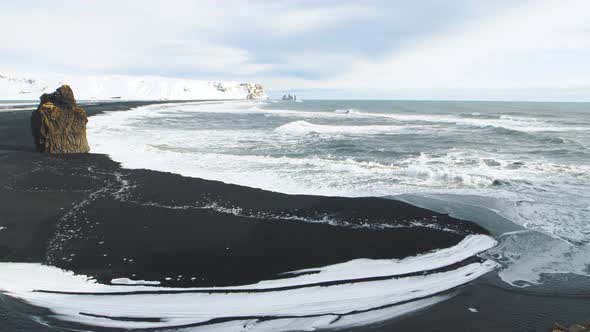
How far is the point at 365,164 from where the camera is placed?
691 inches

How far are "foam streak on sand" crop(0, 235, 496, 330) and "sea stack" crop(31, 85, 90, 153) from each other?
1280 centimetres

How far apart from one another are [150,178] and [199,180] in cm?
186

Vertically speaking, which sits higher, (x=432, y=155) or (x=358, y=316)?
(x=432, y=155)

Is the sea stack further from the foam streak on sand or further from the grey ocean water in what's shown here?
the foam streak on sand

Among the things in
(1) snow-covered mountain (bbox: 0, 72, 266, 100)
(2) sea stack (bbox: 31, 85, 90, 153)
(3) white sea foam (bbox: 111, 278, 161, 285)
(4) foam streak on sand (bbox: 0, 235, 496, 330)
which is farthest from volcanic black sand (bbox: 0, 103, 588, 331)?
(1) snow-covered mountain (bbox: 0, 72, 266, 100)

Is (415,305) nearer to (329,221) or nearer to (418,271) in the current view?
(418,271)

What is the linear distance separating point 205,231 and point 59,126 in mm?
13552

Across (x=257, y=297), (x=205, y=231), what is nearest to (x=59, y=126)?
(x=205, y=231)

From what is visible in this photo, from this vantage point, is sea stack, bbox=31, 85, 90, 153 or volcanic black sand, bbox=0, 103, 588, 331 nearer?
volcanic black sand, bbox=0, 103, 588, 331

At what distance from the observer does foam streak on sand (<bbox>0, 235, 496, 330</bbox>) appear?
5238mm

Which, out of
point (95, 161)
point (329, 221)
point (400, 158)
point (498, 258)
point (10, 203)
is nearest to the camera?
point (498, 258)

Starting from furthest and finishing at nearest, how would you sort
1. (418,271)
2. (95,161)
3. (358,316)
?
→ (95,161), (418,271), (358,316)

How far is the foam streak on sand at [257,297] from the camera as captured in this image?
5.24m

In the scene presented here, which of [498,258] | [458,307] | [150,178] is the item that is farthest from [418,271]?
[150,178]
